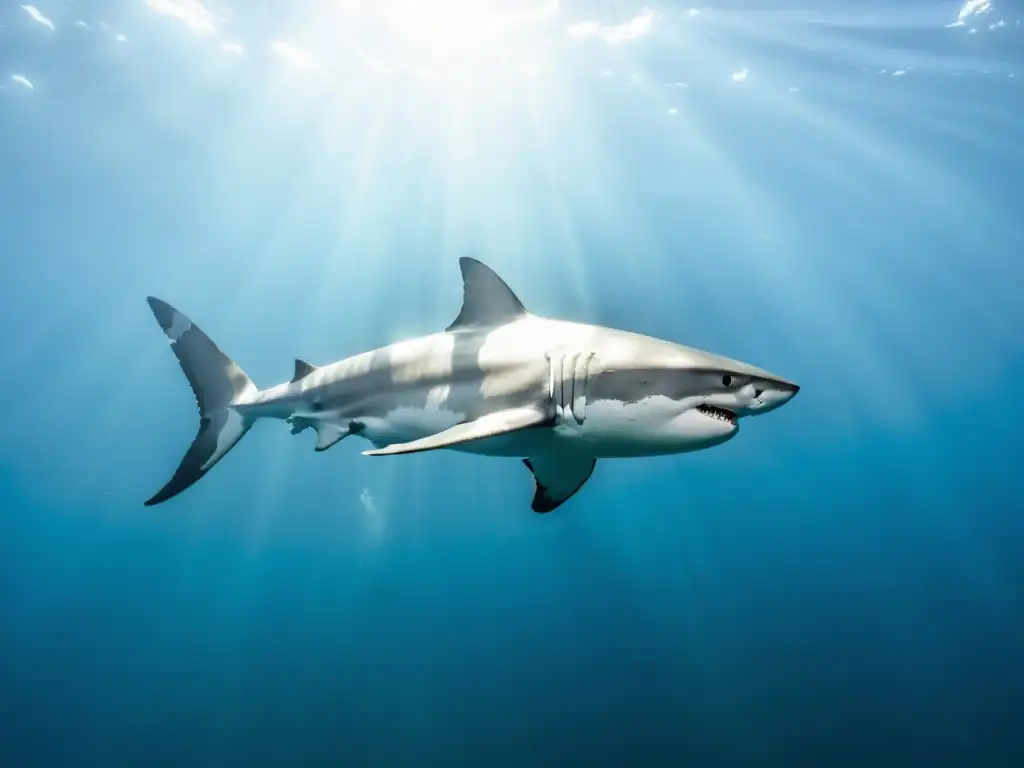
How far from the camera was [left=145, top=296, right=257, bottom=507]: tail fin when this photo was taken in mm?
5762

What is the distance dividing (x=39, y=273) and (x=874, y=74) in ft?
170

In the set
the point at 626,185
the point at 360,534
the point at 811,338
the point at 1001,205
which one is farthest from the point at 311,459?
the point at 1001,205

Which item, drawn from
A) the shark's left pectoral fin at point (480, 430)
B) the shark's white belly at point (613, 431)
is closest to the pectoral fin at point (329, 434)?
the shark's white belly at point (613, 431)

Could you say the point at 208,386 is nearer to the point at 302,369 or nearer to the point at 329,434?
the point at 302,369

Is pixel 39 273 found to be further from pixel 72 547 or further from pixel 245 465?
pixel 72 547

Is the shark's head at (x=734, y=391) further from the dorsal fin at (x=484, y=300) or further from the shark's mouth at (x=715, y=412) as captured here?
the dorsal fin at (x=484, y=300)

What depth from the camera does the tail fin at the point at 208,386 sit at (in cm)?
576

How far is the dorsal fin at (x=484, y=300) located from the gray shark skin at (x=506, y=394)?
0.01 m

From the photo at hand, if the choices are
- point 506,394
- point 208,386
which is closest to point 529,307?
point 208,386

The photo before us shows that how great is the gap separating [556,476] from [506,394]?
1239 mm

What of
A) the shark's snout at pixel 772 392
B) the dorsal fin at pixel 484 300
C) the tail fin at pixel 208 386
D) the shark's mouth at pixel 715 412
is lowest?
the shark's mouth at pixel 715 412

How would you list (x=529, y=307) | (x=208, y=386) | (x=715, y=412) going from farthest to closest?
(x=529, y=307), (x=208, y=386), (x=715, y=412)

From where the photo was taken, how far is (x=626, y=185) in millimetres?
30172

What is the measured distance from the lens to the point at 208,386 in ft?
20.0
